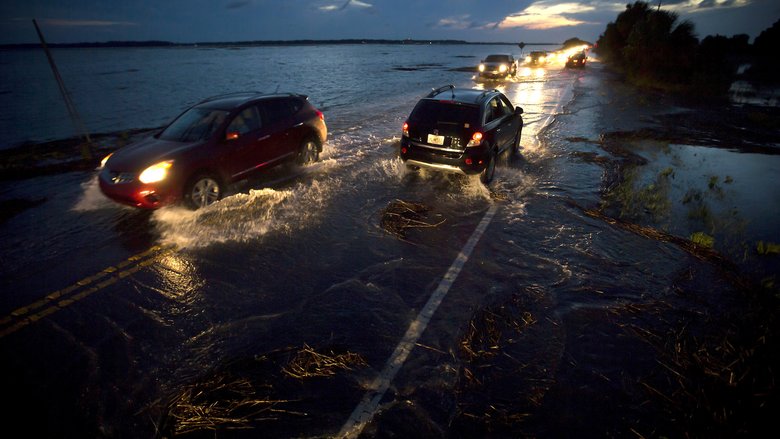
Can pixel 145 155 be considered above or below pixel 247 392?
above

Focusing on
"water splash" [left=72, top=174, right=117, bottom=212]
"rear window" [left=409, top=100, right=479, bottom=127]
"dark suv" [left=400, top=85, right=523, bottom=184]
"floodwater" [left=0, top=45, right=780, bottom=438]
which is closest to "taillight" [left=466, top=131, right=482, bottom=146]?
"dark suv" [left=400, top=85, right=523, bottom=184]

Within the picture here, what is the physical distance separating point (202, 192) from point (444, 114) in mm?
4871

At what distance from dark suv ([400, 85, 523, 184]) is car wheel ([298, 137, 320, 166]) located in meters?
2.67

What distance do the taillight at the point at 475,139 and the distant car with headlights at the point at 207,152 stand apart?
13.4 feet

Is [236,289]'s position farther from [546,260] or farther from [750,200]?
[750,200]

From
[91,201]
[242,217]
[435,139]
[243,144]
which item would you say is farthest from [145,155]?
[435,139]

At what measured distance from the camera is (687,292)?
14.0 ft

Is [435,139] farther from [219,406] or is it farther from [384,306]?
[219,406]

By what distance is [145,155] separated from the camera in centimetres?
605

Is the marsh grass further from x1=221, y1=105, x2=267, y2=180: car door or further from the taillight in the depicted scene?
the taillight

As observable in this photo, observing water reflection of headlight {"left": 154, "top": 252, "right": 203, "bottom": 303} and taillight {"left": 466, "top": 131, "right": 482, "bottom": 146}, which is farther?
taillight {"left": 466, "top": 131, "right": 482, "bottom": 146}

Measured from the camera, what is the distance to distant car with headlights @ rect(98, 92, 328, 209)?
19.1ft

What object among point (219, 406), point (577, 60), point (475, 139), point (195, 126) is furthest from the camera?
point (577, 60)

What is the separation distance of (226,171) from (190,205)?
0.91 metres
